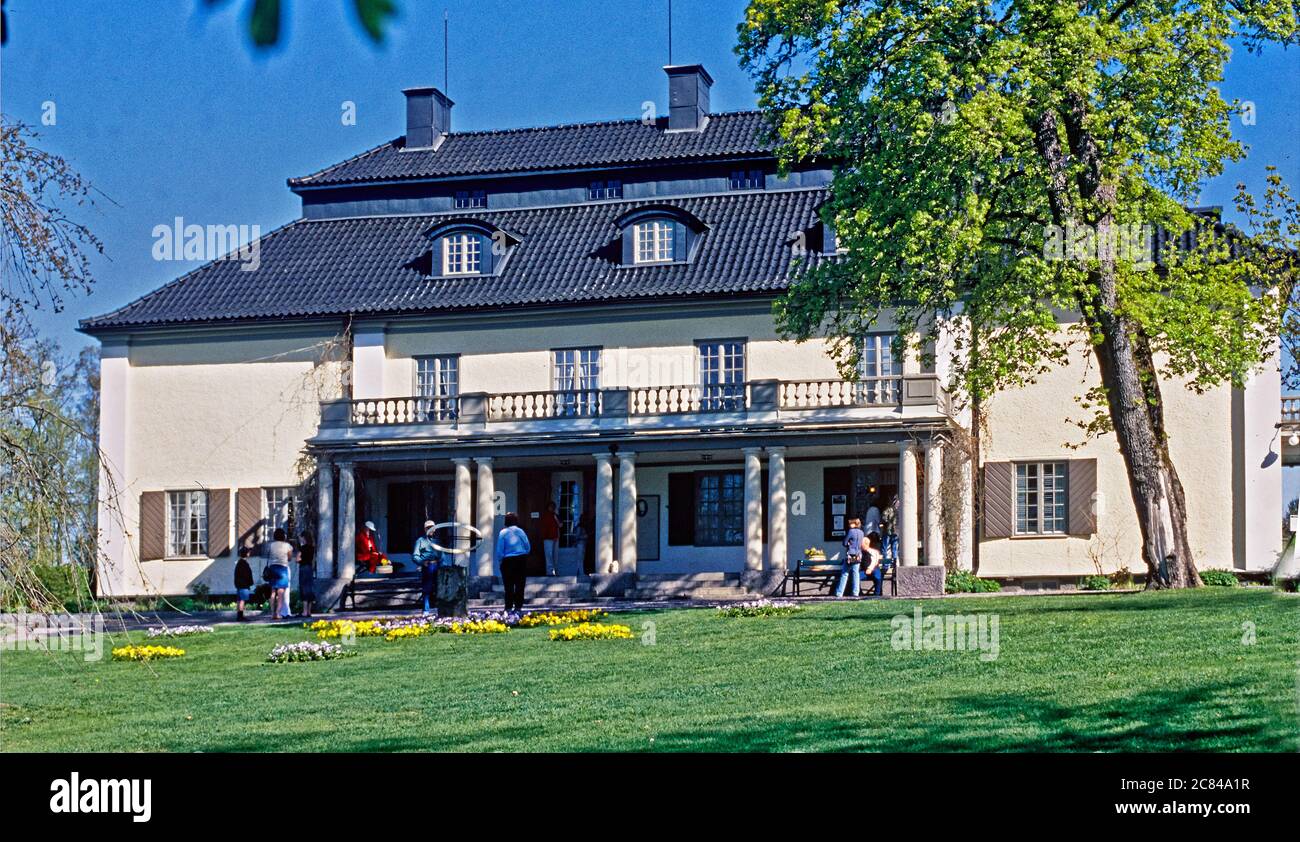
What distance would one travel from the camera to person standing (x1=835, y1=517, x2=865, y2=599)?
93.1 ft

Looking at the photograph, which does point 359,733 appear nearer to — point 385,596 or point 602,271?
point 385,596

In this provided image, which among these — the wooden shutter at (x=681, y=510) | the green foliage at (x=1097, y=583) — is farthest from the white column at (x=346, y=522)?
the green foliage at (x=1097, y=583)

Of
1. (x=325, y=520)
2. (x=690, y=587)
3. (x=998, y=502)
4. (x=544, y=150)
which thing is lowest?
(x=690, y=587)

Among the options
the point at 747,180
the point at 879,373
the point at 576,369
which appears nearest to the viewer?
the point at 879,373

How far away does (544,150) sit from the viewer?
3869 cm

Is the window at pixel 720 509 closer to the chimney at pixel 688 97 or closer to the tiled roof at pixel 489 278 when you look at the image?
the tiled roof at pixel 489 278

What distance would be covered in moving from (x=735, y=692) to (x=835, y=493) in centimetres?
2044

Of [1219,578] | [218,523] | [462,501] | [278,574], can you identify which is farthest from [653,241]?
[1219,578]

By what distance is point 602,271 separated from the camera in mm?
36781

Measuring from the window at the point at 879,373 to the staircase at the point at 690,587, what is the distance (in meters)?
4.42

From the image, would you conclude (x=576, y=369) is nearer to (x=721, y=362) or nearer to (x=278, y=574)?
(x=721, y=362)

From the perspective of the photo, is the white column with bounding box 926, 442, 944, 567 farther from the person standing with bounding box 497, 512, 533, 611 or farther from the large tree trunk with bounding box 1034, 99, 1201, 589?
the person standing with bounding box 497, 512, 533, 611

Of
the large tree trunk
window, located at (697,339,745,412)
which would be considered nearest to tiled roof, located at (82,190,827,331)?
window, located at (697,339,745,412)
